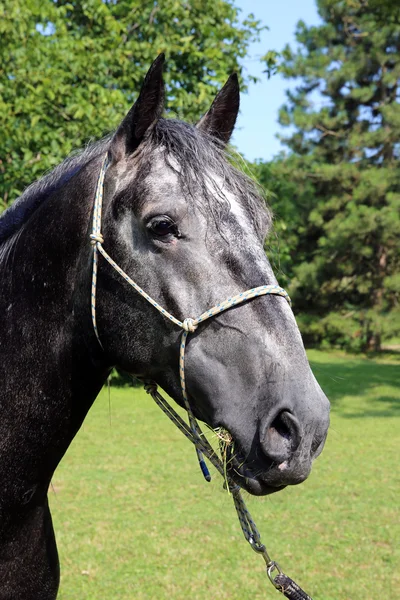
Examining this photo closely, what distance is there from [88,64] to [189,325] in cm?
950

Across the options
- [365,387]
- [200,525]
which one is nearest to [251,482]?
[200,525]

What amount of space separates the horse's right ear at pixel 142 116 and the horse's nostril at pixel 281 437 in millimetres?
917

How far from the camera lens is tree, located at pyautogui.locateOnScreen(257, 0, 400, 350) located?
22.4m

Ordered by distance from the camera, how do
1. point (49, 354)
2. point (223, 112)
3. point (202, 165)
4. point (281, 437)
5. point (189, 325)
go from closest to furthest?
point (281, 437) < point (189, 325) < point (202, 165) < point (49, 354) < point (223, 112)

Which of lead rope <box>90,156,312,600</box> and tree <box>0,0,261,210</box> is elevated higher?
tree <box>0,0,261,210</box>

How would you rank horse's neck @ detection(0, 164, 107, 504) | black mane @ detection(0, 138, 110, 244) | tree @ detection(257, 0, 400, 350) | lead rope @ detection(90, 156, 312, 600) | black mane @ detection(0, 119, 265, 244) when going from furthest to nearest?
1. tree @ detection(257, 0, 400, 350)
2. black mane @ detection(0, 138, 110, 244)
3. horse's neck @ detection(0, 164, 107, 504)
4. black mane @ detection(0, 119, 265, 244)
5. lead rope @ detection(90, 156, 312, 600)

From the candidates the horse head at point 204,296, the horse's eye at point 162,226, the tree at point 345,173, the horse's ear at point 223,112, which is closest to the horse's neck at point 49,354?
the horse head at point 204,296

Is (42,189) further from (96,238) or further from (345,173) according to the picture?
(345,173)

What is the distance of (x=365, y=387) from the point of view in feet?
50.7

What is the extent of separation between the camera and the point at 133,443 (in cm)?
912

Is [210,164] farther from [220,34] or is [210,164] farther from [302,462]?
[220,34]

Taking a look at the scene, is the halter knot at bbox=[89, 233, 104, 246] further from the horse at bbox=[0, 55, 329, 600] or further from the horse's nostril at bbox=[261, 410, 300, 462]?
the horse's nostril at bbox=[261, 410, 300, 462]

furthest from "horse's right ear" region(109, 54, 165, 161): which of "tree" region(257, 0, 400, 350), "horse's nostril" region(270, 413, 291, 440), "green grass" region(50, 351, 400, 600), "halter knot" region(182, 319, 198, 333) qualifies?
"tree" region(257, 0, 400, 350)

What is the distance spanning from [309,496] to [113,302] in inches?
223
